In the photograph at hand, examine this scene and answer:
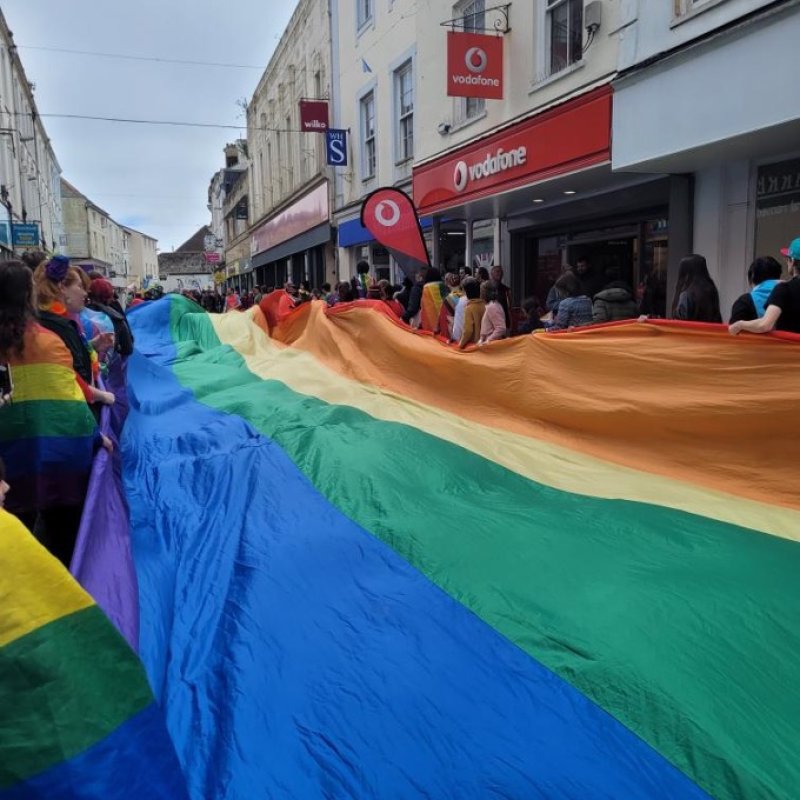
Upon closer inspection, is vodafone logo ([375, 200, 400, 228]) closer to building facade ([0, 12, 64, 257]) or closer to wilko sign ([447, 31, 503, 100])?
wilko sign ([447, 31, 503, 100])

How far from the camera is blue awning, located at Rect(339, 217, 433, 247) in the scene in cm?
1580

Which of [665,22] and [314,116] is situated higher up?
[314,116]

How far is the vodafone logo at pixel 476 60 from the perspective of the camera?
965cm

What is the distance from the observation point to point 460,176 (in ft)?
34.9

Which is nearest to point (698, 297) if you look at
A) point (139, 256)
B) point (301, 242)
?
point (301, 242)

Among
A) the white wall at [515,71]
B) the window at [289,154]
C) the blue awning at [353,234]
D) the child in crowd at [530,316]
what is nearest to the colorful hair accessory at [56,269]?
the child in crowd at [530,316]

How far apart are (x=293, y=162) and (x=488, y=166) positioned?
14939mm

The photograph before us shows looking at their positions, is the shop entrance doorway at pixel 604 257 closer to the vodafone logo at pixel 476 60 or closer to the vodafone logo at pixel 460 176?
the vodafone logo at pixel 460 176

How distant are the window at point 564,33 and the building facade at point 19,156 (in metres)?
18.6

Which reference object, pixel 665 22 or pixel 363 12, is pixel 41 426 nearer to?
pixel 665 22

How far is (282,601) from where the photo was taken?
8.35 feet

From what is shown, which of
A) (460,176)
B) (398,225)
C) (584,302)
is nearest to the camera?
(584,302)

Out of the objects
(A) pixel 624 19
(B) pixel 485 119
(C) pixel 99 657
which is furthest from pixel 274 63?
(C) pixel 99 657

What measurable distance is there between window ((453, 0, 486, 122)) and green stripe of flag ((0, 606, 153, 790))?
10.4m
